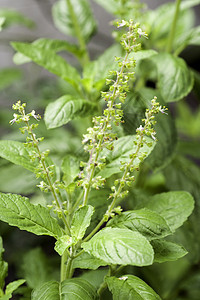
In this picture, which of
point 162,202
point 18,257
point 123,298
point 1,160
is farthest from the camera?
point 18,257

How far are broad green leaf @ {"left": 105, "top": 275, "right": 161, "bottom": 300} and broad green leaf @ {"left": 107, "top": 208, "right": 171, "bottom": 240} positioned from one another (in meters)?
0.06

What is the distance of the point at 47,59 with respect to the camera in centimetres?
66

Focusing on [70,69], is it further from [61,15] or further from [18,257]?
[18,257]

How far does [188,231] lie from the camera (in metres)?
0.71

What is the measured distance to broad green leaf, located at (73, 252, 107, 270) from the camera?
19.0 inches

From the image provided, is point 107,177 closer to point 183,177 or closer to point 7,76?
point 183,177

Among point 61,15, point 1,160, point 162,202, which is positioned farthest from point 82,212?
point 61,15

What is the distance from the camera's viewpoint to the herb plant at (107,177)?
446mm

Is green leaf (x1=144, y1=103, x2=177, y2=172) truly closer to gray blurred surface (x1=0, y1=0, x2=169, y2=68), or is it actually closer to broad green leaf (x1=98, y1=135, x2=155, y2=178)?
broad green leaf (x1=98, y1=135, x2=155, y2=178)

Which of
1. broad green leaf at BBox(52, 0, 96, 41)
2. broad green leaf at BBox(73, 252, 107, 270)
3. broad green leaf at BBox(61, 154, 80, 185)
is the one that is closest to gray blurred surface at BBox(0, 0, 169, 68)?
broad green leaf at BBox(52, 0, 96, 41)

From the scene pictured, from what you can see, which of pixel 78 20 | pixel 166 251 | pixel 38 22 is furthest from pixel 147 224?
pixel 38 22

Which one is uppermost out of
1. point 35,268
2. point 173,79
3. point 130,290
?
point 173,79

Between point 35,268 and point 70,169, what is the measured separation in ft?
0.91

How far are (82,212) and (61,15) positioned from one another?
57cm
